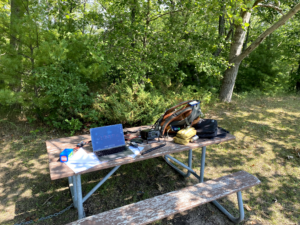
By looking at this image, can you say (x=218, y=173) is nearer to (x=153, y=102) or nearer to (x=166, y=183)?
(x=166, y=183)

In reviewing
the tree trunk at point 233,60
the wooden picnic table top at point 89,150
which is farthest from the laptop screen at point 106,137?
the tree trunk at point 233,60

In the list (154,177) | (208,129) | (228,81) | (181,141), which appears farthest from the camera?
(228,81)

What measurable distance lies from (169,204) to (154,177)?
145 centimetres

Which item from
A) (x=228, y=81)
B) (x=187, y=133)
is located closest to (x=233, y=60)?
(x=228, y=81)

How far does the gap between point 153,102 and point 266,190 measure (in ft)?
10.2

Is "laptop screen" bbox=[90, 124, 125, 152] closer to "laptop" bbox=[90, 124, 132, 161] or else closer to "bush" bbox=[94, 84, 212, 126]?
"laptop" bbox=[90, 124, 132, 161]

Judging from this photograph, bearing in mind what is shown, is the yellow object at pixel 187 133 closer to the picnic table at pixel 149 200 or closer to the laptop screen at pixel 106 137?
the picnic table at pixel 149 200

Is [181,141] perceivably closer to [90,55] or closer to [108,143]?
[108,143]

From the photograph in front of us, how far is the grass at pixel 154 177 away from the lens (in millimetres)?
2797

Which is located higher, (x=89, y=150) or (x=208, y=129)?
(x=208, y=129)

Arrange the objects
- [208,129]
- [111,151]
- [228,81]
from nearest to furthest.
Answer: [111,151], [208,129], [228,81]

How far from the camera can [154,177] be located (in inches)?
140

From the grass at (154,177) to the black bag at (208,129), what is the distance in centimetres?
105

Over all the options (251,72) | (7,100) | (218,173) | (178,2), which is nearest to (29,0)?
(7,100)
